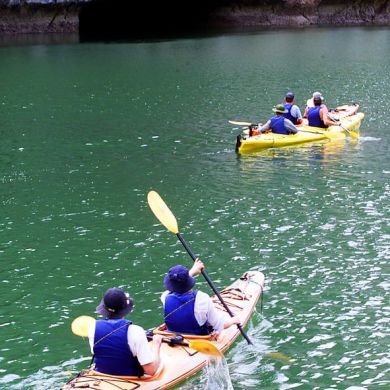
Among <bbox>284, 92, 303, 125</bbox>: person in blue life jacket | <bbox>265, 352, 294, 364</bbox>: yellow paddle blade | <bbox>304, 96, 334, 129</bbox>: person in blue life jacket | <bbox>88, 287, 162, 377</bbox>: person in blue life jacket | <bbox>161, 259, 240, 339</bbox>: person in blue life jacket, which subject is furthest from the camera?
<bbox>304, 96, 334, 129</bbox>: person in blue life jacket

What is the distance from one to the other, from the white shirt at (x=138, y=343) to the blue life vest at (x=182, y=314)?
81 centimetres

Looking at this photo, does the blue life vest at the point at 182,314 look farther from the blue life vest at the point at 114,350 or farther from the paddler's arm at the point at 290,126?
the paddler's arm at the point at 290,126

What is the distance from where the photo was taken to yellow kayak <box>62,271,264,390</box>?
7.26 m

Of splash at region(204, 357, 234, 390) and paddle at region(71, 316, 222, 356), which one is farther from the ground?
paddle at region(71, 316, 222, 356)

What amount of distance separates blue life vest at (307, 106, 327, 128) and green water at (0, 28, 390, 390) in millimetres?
880

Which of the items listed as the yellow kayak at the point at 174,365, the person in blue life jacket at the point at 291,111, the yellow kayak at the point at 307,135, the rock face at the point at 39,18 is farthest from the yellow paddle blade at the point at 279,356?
the rock face at the point at 39,18

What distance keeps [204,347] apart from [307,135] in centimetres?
1239

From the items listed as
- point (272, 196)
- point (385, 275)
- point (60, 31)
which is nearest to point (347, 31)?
point (60, 31)

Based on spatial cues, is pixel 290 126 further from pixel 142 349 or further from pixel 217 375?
pixel 142 349

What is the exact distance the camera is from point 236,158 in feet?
59.3

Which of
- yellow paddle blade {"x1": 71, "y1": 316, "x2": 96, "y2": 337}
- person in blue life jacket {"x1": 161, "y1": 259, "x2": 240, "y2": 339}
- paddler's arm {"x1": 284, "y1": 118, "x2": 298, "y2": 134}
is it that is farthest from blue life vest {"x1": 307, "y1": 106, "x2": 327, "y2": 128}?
yellow paddle blade {"x1": 71, "y1": 316, "x2": 96, "y2": 337}

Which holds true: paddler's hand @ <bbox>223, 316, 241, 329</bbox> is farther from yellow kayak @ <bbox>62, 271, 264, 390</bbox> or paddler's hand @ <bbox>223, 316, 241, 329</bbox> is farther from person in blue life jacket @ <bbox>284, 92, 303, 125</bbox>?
person in blue life jacket @ <bbox>284, 92, 303, 125</bbox>

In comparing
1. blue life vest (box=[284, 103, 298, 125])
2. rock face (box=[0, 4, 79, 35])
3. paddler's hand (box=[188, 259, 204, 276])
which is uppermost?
rock face (box=[0, 4, 79, 35])

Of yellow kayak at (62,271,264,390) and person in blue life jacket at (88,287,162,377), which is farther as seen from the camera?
yellow kayak at (62,271,264,390)
